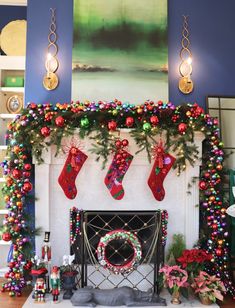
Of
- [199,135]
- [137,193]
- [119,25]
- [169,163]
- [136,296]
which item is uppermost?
[119,25]

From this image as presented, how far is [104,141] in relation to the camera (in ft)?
10.8

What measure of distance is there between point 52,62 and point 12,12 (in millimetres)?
1221

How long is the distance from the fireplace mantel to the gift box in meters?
1.19

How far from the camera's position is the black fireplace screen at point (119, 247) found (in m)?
3.28

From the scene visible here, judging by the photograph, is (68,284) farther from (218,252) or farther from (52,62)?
(52,62)

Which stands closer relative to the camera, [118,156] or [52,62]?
[118,156]

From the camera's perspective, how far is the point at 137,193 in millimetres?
3447

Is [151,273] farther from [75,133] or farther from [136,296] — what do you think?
[75,133]

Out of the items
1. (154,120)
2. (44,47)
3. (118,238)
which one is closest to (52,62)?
(44,47)

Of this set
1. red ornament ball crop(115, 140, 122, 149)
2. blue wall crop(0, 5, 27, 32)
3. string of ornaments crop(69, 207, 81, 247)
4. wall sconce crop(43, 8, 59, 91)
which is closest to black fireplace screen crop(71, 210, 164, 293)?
string of ornaments crop(69, 207, 81, 247)

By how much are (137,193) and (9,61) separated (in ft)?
6.86

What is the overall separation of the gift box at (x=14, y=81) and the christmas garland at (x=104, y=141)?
98 centimetres

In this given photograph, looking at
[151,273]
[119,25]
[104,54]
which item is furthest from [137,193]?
[119,25]

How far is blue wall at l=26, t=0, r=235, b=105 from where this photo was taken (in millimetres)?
3664
